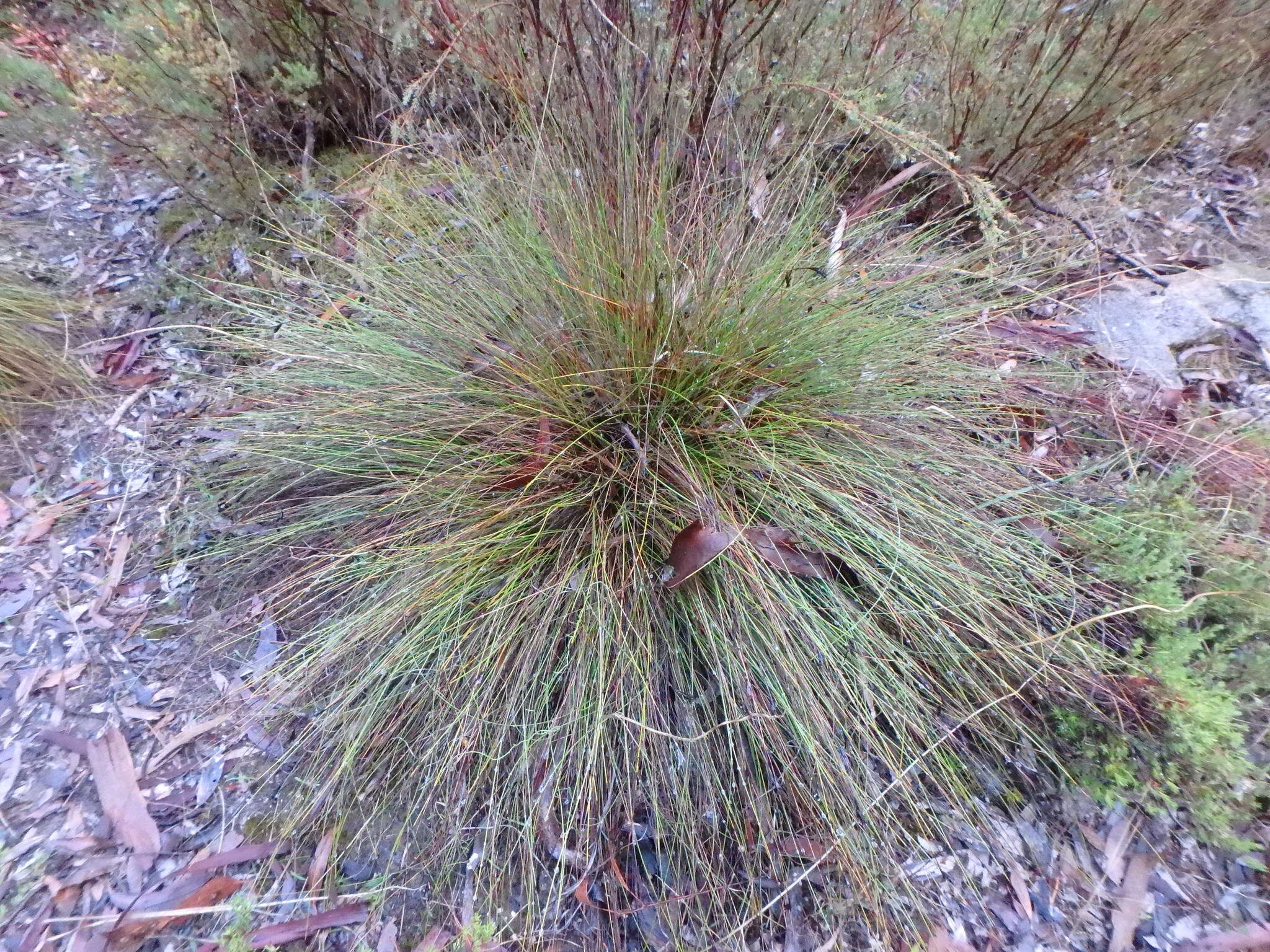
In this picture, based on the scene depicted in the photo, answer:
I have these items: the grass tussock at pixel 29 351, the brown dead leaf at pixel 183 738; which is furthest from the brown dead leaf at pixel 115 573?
the grass tussock at pixel 29 351

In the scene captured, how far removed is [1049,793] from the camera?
5.61 ft

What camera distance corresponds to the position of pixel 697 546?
5.45 ft

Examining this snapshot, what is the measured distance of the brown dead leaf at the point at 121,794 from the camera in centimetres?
172

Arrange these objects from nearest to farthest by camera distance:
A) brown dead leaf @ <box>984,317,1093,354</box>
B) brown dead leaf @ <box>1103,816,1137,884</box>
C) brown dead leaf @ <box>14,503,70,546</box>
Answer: brown dead leaf @ <box>1103,816,1137,884</box> → brown dead leaf @ <box>14,503,70,546</box> → brown dead leaf @ <box>984,317,1093,354</box>

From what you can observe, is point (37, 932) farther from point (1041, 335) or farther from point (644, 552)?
point (1041, 335)

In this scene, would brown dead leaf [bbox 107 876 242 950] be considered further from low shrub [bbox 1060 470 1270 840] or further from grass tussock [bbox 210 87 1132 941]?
low shrub [bbox 1060 470 1270 840]

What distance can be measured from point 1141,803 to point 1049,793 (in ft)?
0.64

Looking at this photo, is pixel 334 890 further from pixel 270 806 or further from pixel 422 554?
pixel 422 554

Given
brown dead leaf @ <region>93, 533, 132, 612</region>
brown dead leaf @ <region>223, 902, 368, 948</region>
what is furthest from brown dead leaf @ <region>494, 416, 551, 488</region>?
brown dead leaf @ <region>93, 533, 132, 612</region>

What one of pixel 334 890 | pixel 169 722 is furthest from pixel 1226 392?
pixel 169 722

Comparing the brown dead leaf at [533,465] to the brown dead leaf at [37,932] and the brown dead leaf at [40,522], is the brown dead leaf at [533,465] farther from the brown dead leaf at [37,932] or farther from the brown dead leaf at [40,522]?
the brown dead leaf at [40,522]

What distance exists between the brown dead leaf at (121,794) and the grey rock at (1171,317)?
3.32 m

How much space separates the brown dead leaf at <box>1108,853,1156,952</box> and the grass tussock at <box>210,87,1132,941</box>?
0.33 metres

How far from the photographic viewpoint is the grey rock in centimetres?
243
